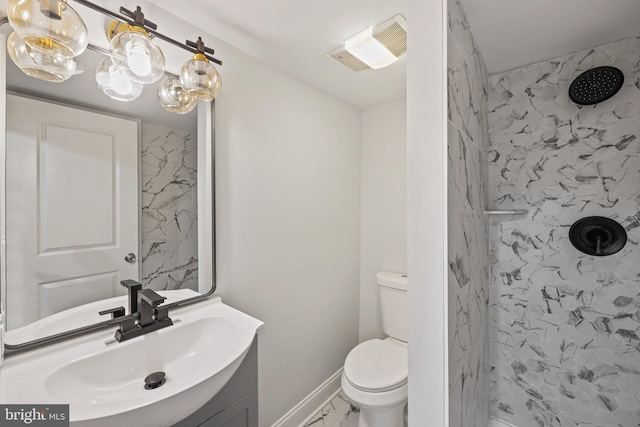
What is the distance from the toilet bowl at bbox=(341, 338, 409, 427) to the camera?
4.76 ft

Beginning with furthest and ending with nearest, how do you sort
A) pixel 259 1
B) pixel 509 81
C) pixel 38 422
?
pixel 509 81 < pixel 259 1 < pixel 38 422

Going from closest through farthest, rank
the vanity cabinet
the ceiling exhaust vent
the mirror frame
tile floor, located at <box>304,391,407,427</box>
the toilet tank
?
1. the mirror frame
2. the vanity cabinet
3. the ceiling exhaust vent
4. tile floor, located at <box>304,391,407,427</box>
5. the toilet tank

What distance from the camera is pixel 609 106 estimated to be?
1.41 metres

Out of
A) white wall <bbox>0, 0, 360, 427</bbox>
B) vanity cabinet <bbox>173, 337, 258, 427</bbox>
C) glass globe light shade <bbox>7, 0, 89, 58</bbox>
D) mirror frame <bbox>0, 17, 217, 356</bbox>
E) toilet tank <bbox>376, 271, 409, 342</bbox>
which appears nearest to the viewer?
glass globe light shade <bbox>7, 0, 89, 58</bbox>

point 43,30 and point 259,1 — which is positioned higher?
point 259,1

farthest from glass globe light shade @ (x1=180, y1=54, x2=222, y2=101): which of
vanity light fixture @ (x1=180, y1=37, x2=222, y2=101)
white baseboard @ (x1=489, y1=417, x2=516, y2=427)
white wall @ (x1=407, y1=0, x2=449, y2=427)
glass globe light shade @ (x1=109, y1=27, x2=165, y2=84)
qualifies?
white baseboard @ (x1=489, y1=417, x2=516, y2=427)

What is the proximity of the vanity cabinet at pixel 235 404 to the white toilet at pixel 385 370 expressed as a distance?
0.62 meters

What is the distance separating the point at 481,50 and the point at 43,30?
177 cm

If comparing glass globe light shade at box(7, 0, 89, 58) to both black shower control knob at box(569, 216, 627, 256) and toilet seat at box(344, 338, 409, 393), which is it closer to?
toilet seat at box(344, 338, 409, 393)

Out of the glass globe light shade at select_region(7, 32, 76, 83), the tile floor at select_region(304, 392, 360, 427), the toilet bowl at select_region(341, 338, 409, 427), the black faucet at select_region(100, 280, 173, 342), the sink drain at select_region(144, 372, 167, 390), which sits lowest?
the tile floor at select_region(304, 392, 360, 427)

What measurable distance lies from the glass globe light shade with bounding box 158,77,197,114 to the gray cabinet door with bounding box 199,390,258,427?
1246 mm

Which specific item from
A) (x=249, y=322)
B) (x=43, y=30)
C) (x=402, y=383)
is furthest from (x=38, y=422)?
(x=402, y=383)

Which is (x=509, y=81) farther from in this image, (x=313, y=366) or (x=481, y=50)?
(x=313, y=366)

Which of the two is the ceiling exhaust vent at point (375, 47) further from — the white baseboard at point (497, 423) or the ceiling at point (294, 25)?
the white baseboard at point (497, 423)
